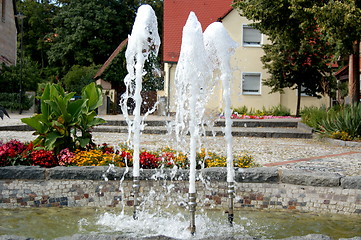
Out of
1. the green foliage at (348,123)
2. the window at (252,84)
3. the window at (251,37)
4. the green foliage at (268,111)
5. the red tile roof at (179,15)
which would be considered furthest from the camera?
the red tile roof at (179,15)

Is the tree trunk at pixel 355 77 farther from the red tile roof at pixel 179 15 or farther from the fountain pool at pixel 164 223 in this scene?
the red tile roof at pixel 179 15

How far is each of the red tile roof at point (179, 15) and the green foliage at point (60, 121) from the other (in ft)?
68.6

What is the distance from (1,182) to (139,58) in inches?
102

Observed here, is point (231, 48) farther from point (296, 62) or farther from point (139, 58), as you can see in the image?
point (296, 62)

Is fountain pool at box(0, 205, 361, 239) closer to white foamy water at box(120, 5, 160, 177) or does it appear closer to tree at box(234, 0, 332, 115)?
white foamy water at box(120, 5, 160, 177)

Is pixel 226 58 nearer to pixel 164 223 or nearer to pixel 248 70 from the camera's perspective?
pixel 164 223

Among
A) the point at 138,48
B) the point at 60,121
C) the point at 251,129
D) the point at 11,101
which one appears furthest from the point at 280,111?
the point at 138,48

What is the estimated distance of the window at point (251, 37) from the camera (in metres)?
27.6

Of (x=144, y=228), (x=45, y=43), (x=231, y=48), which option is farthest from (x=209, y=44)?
(x=45, y=43)

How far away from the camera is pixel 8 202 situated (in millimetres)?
6121

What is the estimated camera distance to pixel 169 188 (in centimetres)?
632

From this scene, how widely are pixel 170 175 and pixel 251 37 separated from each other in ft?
74.2

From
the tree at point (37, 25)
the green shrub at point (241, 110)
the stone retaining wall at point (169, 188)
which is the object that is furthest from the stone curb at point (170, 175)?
the tree at point (37, 25)

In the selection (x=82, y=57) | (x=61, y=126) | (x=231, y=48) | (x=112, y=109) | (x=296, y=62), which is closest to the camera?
(x=231, y=48)
